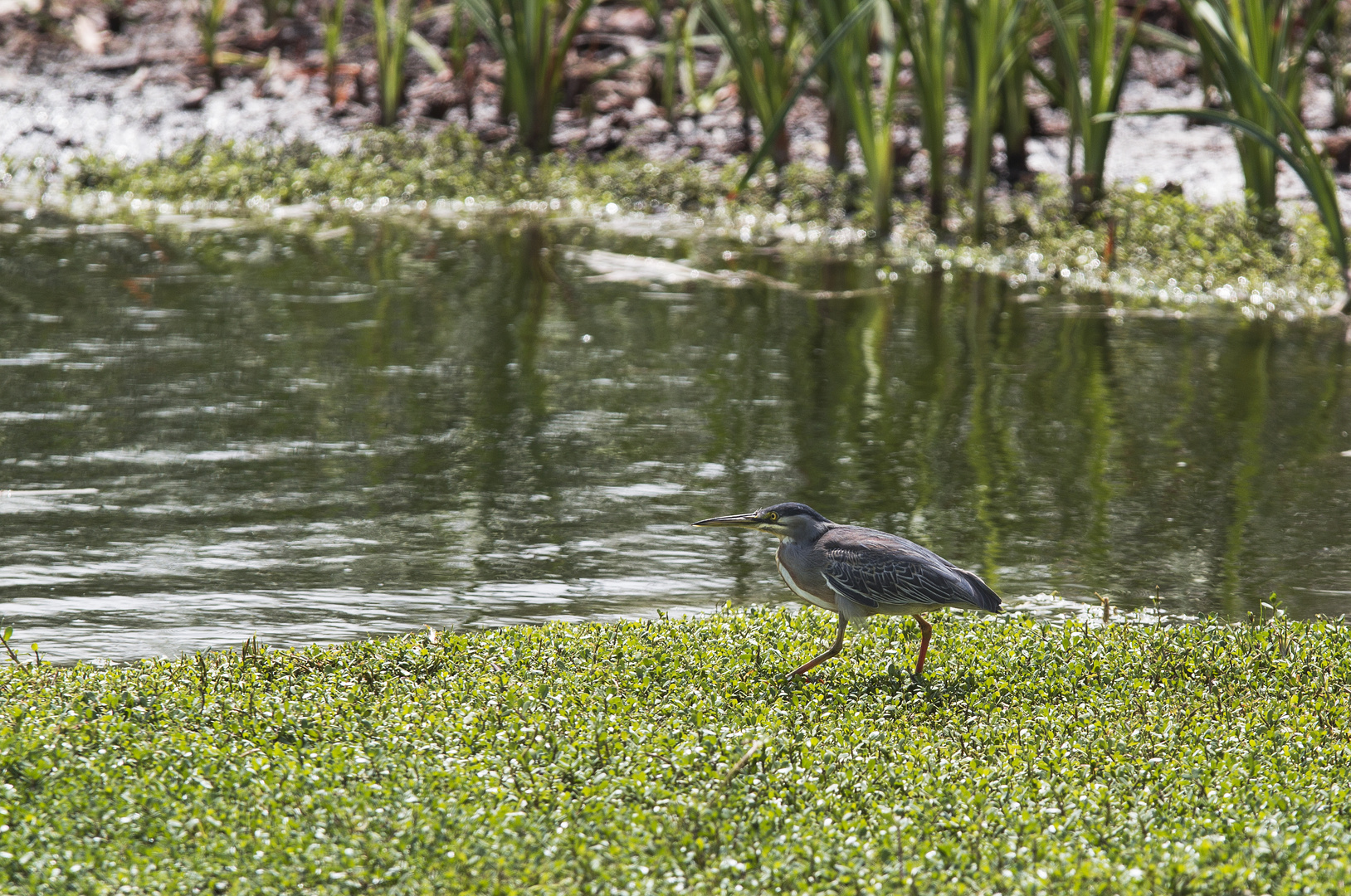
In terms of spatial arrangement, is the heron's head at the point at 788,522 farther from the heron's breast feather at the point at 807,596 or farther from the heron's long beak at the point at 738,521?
the heron's breast feather at the point at 807,596

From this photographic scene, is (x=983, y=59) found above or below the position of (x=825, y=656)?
above

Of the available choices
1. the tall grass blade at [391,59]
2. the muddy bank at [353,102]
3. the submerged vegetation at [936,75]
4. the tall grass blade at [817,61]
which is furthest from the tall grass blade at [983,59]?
the tall grass blade at [391,59]

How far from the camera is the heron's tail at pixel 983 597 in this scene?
5328 mm

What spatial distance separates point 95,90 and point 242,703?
1433 centimetres

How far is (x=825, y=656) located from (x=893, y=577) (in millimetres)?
365

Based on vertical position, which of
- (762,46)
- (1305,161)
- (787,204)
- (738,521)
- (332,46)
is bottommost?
(738,521)

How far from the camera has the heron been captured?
17.5 ft

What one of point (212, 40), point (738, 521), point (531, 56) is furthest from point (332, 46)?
point (738, 521)

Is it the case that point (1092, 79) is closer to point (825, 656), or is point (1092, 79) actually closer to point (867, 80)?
point (867, 80)

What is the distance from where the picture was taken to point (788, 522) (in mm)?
5816

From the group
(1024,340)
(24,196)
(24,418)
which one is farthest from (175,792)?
(24,196)

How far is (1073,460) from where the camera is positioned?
8.27 meters

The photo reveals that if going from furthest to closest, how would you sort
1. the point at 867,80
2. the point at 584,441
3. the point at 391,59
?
1. the point at 391,59
2. the point at 867,80
3. the point at 584,441

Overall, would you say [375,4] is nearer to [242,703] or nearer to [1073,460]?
[1073,460]
